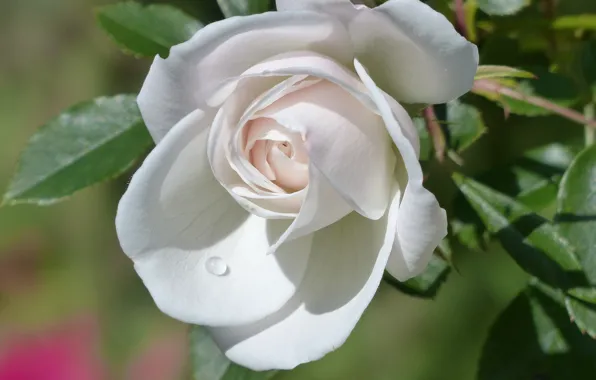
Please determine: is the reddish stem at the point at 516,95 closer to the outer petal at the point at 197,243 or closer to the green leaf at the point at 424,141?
the green leaf at the point at 424,141

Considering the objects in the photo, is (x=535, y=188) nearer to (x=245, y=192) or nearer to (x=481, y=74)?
(x=481, y=74)

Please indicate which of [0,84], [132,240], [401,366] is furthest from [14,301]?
[132,240]

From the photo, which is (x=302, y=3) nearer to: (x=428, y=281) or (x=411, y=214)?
(x=411, y=214)

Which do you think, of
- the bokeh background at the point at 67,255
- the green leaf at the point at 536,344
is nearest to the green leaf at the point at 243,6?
the green leaf at the point at 536,344

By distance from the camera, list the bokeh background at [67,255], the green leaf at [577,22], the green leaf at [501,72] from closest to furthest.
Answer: the green leaf at [501,72], the green leaf at [577,22], the bokeh background at [67,255]

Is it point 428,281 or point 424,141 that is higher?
point 424,141

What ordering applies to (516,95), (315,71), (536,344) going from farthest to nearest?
1. (536,344)
2. (516,95)
3. (315,71)

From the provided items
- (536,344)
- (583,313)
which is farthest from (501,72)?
(536,344)
